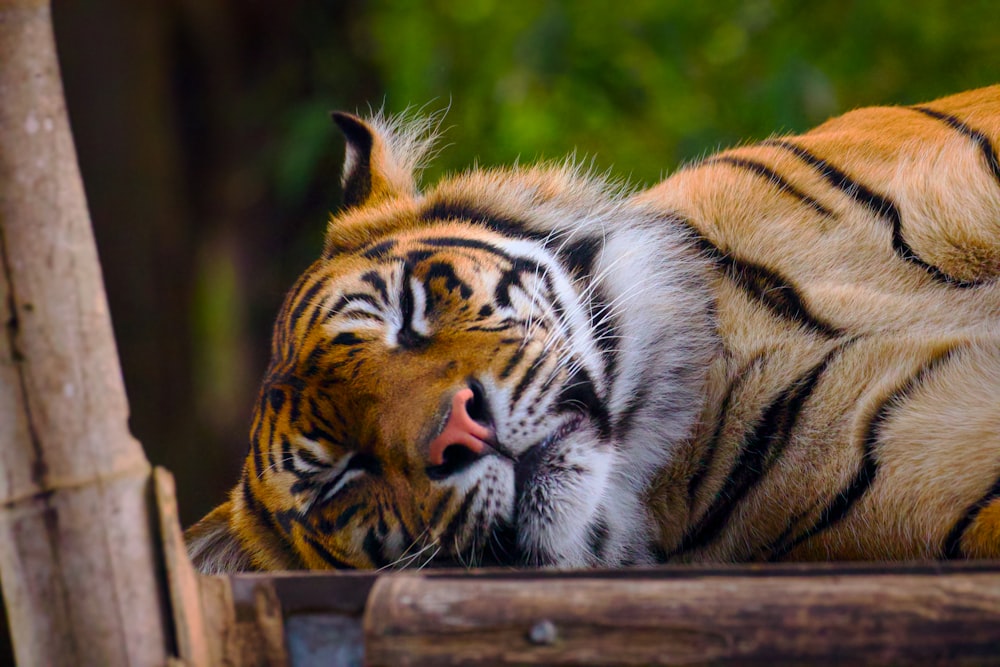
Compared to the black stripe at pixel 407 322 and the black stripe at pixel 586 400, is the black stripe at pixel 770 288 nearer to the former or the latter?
Answer: the black stripe at pixel 586 400

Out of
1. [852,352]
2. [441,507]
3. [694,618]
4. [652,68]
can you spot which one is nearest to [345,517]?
[441,507]

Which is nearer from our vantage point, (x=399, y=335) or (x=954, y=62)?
(x=399, y=335)

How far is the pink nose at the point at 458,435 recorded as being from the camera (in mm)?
1763

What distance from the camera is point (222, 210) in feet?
19.8

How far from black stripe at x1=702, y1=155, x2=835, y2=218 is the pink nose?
103 cm

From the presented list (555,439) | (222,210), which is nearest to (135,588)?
(555,439)

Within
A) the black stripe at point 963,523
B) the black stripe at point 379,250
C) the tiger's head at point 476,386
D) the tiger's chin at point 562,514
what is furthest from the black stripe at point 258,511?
the black stripe at point 963,523

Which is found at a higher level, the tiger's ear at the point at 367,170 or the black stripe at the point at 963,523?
the tiger's ear at the point at 367,170

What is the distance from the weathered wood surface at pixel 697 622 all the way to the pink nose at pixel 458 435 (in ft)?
1.79

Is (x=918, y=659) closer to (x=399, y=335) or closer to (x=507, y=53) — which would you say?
(x=399, y=335)

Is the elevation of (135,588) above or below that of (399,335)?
below

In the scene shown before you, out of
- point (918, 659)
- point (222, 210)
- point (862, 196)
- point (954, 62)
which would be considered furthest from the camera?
A: point (222, 210)

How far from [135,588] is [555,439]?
2.94 feet

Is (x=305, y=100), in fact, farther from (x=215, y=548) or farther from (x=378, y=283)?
(x=215, y=548)
